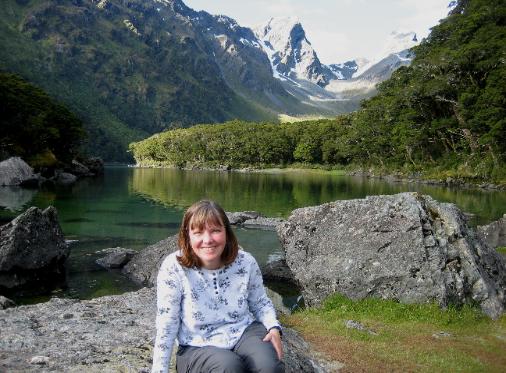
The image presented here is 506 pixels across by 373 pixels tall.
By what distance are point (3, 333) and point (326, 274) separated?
9.27 meters

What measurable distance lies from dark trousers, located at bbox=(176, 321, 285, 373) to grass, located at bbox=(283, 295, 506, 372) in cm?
423

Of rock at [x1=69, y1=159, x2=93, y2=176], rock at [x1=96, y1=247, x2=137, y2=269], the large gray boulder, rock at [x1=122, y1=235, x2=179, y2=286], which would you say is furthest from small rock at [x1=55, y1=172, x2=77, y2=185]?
the large gray boulder

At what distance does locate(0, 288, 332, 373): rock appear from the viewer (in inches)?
339

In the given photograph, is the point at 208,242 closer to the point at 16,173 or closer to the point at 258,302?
the point at 258,302

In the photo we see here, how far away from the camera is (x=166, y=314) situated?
20.2ft

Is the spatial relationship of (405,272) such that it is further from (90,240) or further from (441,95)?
(441,95)

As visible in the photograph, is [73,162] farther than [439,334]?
Yes

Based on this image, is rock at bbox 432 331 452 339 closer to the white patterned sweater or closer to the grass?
the grass

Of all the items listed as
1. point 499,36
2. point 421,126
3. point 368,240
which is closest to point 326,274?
point 368,240

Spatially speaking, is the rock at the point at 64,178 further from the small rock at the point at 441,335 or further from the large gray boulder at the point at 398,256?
the small rock at the point at 441,335

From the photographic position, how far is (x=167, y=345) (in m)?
6.04

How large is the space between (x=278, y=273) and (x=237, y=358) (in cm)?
1801

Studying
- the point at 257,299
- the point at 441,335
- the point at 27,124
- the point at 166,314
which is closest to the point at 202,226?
the point at 166,314

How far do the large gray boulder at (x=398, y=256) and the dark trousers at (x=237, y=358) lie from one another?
28.6 feet
